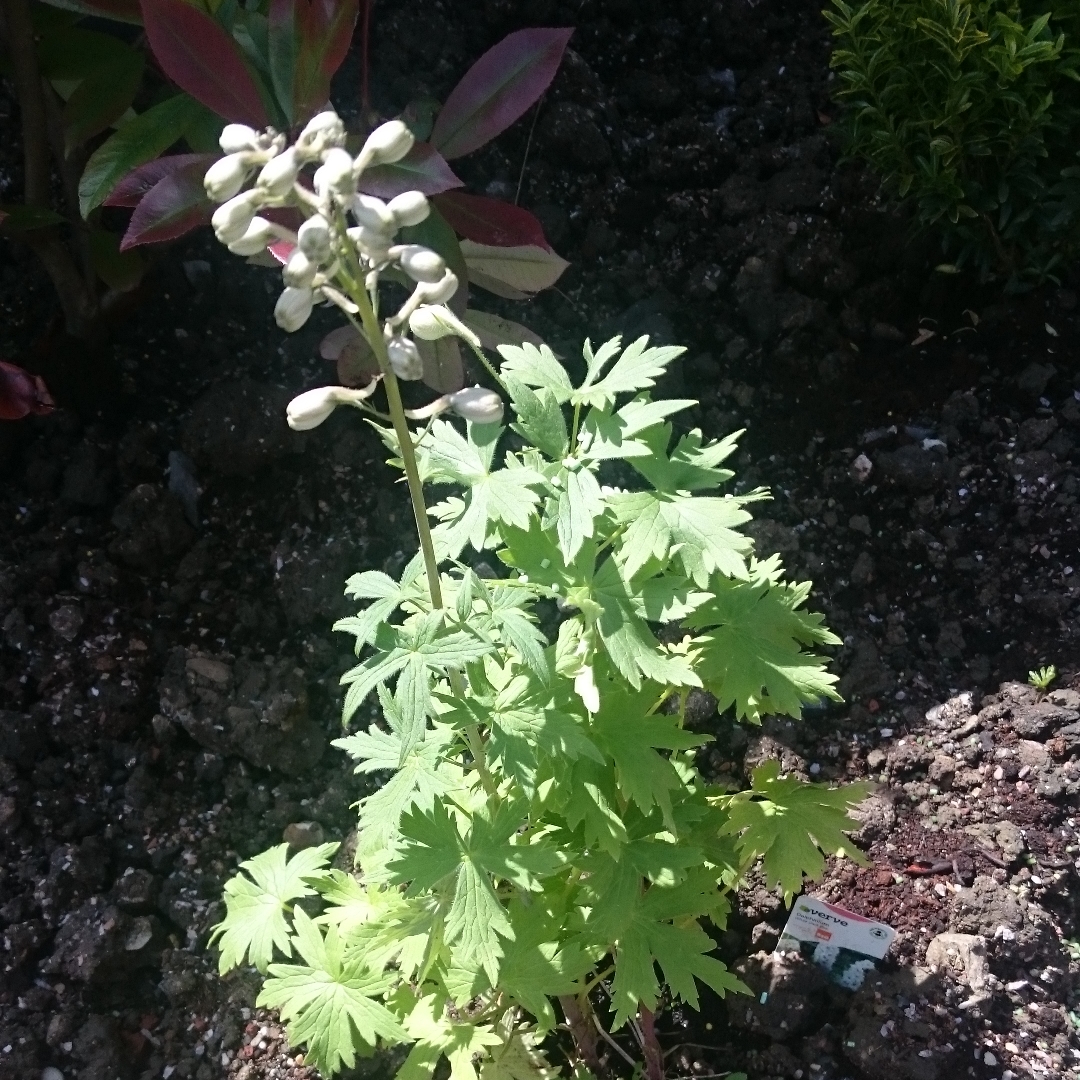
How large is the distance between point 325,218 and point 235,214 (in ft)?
0.33

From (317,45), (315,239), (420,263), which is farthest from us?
(317,45)

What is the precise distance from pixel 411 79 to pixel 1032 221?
1.79 meters

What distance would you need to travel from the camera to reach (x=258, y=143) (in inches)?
43.0

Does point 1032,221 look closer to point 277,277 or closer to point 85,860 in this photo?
point 277,277

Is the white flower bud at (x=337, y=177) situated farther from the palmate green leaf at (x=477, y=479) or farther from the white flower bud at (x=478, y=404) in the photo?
the palmate green leaf at (x=477, y=479)

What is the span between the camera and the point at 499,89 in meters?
2.10

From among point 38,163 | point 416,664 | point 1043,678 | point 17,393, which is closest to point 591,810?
point 416,664

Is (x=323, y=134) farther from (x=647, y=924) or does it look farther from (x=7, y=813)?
(x=7, y=813)

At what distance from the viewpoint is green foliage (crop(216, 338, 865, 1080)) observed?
4.30 feet

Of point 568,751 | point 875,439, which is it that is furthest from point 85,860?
point 875,439

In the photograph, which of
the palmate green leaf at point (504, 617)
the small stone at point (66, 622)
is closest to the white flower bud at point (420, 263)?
the palmate green leaf at point (504, 617)

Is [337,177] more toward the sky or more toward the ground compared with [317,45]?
more toward the sky

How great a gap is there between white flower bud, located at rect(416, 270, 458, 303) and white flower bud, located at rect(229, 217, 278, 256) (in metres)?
0.17

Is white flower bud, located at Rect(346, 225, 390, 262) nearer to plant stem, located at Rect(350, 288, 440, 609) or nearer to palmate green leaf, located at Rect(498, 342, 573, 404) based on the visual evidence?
plant stem, located at Rect(350, 288, 440, 609)
